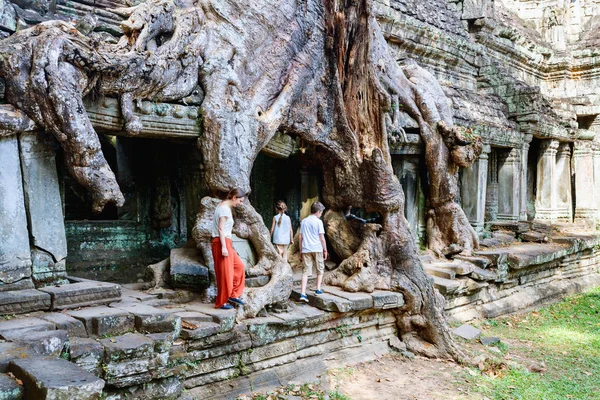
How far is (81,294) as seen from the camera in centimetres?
502

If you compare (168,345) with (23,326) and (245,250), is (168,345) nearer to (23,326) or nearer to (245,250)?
(23,326)

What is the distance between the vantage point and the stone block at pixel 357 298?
6.76 metres

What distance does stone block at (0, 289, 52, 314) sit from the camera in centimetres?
462

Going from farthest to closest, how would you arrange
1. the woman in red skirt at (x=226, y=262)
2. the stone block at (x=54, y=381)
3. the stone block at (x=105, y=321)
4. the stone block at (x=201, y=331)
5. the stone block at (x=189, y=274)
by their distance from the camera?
the stone block at (x=189, y=274) → the woman in red skirt at (x=226, y=262) → the stone block at (x=201, y=331) → the stone block at (x=105, y=321) → the stone block at (x=54, y=381)

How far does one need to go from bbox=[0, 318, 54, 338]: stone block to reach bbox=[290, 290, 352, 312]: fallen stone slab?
3.00 meters

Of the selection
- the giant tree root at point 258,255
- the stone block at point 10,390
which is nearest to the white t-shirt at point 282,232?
the giant tree root at point 258,255

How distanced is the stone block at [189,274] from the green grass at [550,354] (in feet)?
10.4

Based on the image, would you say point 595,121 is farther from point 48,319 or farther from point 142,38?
point 48,319

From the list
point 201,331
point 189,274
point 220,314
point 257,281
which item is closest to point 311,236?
point 257,281

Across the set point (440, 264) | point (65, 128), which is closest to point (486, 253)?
point (440, 264)

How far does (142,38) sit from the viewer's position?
6.05 meters

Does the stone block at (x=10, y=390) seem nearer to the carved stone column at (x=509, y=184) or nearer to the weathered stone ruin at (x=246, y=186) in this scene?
the weathered stone ruin at (x=246, y=186)

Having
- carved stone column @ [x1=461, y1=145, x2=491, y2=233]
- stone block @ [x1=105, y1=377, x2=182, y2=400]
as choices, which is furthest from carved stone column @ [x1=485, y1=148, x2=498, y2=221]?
stone block @ [x1=105, y1=377, x2=182, y2=400]

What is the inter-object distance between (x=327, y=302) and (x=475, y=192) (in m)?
5.70
